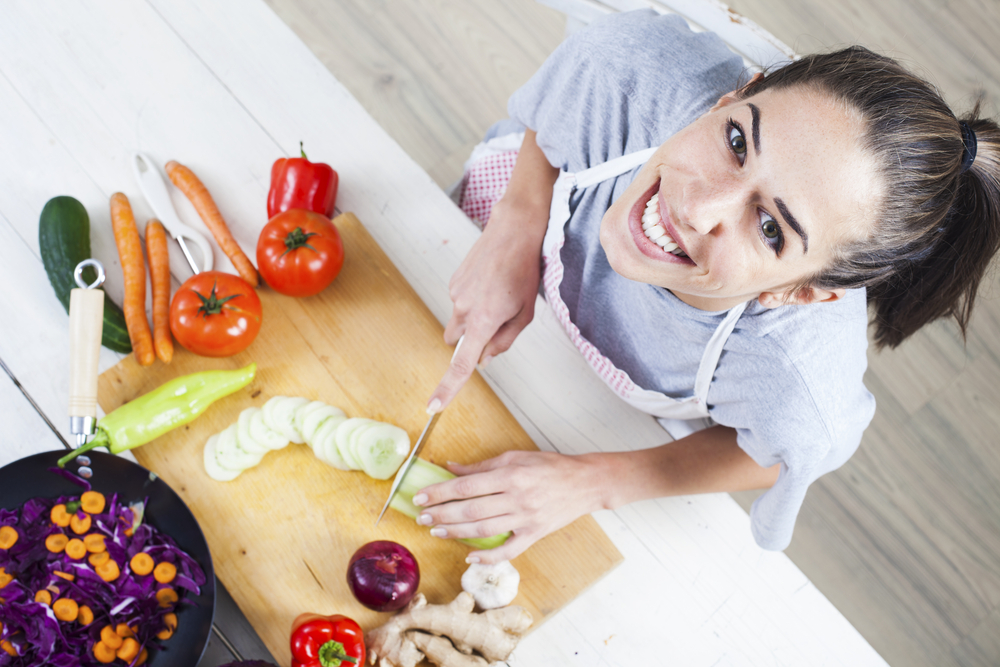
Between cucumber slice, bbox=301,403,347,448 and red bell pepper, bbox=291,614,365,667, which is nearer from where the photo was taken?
red bell pepper, bbox=291,614,365,667

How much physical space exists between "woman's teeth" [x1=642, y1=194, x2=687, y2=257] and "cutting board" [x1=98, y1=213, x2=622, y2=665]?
454mm

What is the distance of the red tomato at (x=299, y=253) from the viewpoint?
1.09m

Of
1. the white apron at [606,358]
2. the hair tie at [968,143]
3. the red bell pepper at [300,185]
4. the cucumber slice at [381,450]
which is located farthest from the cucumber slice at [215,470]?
the hair tie at [968,143]

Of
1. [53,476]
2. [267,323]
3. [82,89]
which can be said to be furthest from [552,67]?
[53,476]

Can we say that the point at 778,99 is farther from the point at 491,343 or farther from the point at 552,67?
the point at 491,343

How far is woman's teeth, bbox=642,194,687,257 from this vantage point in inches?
32.7

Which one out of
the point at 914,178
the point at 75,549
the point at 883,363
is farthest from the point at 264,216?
the point at 883,363

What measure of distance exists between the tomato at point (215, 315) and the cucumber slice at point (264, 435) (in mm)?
138

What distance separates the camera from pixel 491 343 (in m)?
1.14

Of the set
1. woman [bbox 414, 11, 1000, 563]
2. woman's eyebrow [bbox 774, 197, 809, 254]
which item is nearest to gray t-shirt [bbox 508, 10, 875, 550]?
woman [bbox 414, 11, 1000, 563]

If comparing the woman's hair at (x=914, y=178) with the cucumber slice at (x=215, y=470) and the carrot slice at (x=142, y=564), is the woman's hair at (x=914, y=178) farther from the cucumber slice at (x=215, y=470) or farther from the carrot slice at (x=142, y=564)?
the carrot slice at (x=142, y=564)

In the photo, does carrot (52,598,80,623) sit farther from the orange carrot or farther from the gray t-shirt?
the gray t-shirt

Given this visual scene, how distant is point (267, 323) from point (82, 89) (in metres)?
0.59

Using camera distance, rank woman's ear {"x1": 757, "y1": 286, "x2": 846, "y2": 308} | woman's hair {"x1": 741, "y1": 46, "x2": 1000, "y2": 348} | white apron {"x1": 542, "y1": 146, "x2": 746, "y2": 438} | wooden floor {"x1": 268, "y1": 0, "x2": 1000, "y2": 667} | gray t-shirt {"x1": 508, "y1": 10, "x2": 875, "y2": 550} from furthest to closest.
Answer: wooden floor {"x1": 268, "y1": 0, "x2": 1000, "y2": 667} < white apron {"x1": 542, "y1": 146, "x2": 746, "y2": 438} < gray t-shirt {"x1": 508, "y1": 10, "x2": 875, "y2": 550} < woman's ear {"x1": 757, "y1": 286, "x2": 846, "y2": 308} < woman's hair {"x1": 741, "y1": 46, "x2": 1000, "y2": 348}
